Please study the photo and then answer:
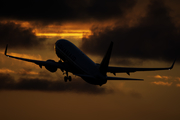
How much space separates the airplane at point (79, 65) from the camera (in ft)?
216

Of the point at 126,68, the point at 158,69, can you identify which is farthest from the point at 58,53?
the point at 158,69

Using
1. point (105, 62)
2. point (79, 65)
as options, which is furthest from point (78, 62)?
point (105, 62)

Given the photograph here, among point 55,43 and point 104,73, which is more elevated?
point 55,43

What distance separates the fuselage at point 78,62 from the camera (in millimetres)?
66188

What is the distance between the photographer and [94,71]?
67562 mm

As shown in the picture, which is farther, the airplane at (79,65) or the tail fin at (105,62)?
the airplane at (79,65)

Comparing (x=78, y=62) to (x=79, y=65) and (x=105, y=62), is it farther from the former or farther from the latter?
(x=105, y=62)

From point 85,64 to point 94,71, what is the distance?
4.27m

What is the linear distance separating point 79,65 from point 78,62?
99cm

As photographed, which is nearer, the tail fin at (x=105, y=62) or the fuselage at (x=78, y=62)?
the tail fin at (x=105, y=62)

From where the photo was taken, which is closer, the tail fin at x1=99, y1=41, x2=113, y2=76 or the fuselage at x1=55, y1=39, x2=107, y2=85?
the tail fin at x1=99, y1=41, x2=113, y2=76

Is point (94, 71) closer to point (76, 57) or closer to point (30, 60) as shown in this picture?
point (76, 57)

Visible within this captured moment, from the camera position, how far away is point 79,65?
238 ft

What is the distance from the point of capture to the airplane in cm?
6575
